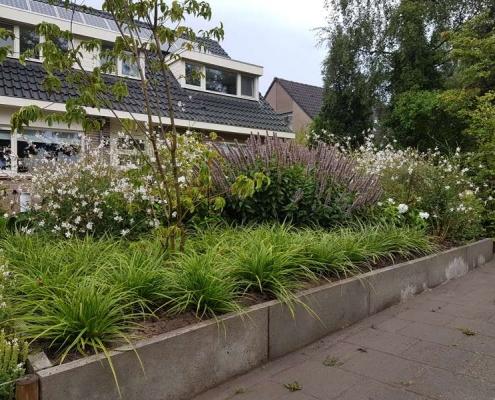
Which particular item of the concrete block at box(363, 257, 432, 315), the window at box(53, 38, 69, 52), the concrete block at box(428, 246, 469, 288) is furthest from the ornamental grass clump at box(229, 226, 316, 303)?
the window at box(53, 38, 69, 52)

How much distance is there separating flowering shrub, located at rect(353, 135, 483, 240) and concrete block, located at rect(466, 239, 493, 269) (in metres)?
0.17

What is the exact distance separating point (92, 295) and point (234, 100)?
15906 mm

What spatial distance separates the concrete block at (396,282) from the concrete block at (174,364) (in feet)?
4.74

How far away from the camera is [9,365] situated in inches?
85.9

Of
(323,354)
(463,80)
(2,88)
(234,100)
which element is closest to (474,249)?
(323,354)

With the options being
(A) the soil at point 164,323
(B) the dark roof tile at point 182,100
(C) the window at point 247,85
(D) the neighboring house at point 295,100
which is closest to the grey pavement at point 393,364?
(A) the soil at point 164,323

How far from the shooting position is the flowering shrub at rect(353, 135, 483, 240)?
243 inches

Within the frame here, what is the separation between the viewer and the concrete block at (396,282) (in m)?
4.20

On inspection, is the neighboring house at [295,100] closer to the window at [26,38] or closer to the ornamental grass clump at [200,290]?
the window at [26,38]

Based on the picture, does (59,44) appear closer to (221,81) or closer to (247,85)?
(221,81)

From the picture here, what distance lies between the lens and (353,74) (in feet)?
55.5

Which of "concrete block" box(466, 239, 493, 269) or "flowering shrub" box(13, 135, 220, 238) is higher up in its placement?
"flowering shrub" box(13, 135, 220, 238)

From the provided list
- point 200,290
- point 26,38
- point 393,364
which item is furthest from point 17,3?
point 393,364

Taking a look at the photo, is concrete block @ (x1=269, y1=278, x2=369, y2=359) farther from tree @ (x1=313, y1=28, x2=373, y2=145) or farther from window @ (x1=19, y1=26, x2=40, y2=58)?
tree @ (x1=313, y1=28, x2=373, y2=145)
